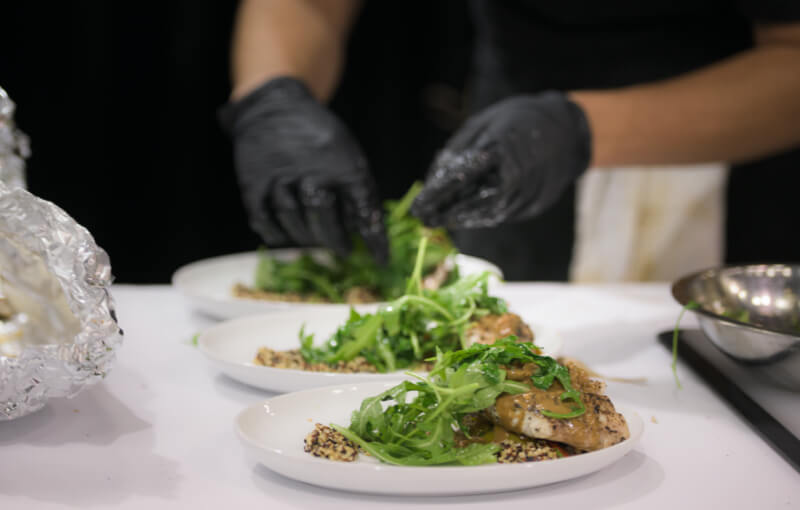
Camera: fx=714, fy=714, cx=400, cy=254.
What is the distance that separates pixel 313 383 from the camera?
0.94m

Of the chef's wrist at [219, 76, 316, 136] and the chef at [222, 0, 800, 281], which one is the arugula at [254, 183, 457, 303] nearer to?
the chef at [222, 0, 800, 281]

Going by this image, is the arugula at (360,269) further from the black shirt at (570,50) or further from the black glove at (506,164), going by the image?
the black shirt at (570,50)

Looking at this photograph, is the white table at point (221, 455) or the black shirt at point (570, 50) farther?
the black shirt at point (570, 50)

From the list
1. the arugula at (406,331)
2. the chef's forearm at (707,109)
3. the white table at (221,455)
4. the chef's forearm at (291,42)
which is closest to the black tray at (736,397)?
the white table at (221,455)

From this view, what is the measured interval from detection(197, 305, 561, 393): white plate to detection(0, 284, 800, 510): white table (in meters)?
0.05

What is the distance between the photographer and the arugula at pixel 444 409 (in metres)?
0.73

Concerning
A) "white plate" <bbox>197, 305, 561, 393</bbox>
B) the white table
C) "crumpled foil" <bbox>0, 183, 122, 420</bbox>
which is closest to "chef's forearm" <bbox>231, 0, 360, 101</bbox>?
"white plate" <bbox>197, 305, 561, 393</bbox>

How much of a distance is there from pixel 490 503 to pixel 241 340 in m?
0.54

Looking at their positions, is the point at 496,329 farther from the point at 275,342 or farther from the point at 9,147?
the point at 9,147

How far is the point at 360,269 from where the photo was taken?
1617 millimetres

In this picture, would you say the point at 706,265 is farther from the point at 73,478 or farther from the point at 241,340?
the point at 73,478

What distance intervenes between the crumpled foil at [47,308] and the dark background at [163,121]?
2310mm

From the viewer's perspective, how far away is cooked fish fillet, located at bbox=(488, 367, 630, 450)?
0.74m

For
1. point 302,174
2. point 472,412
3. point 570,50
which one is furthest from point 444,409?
point 570,50
